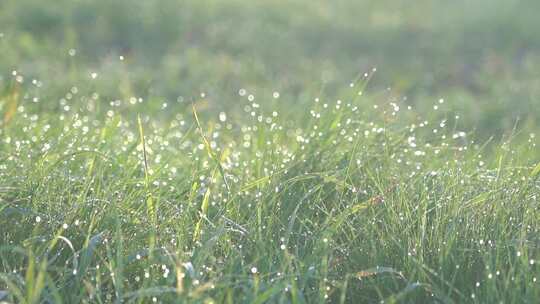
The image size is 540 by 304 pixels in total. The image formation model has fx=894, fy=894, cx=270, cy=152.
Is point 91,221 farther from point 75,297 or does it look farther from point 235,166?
point 235,166

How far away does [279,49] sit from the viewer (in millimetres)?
7590

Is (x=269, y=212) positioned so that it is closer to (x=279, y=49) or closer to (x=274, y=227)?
(x=274, y=227)

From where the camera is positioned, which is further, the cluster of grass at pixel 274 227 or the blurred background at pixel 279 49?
the blurred background at pixel 279 49

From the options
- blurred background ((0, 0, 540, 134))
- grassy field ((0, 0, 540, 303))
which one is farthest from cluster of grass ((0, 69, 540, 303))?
blurred background ((0, 0, 540, 134))

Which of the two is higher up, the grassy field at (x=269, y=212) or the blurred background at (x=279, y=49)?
the blurred background at (x=279, y=49)

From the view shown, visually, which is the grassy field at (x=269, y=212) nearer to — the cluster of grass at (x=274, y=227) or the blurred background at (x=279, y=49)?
the cluster of grass at (x=274, y=227)

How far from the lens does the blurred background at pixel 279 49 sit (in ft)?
20.6

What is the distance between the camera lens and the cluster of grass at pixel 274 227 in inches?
91.8

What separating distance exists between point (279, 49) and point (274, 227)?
504 cm

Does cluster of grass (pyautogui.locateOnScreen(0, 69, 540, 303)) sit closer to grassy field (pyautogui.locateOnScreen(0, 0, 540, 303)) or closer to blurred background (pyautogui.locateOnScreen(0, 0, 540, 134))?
grassy field (pyautogui.locateOnScreen(0, 0, 540, 303))

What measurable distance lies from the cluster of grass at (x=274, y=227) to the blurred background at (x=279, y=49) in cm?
266

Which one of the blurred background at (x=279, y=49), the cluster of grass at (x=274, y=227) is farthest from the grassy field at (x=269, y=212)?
the blurred background at (x=279, y=49)

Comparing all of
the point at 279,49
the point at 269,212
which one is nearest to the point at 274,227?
the point at 269,212

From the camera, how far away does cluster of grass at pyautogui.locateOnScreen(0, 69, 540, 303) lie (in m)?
2.33
